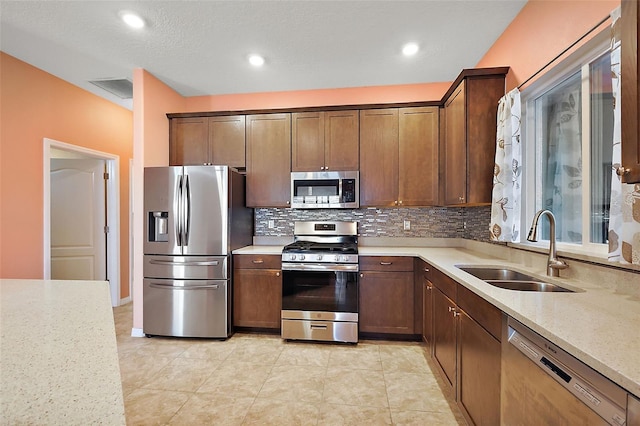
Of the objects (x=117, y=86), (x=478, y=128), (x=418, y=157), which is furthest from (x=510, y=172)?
(x=117, y=86)

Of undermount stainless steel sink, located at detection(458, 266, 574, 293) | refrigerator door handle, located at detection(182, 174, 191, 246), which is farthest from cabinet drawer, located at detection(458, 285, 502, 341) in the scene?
refrigerator door handle, located at detection(182, 174, 191, 246)

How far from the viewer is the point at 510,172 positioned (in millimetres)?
2088

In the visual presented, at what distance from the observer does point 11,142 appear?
2.71m

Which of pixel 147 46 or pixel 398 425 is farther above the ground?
pixel 147 46

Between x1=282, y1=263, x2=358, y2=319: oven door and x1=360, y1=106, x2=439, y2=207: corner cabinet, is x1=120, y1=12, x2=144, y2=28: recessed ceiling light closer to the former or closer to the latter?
x1=360, y1=106, x2=439, y2=207: corner cabinet

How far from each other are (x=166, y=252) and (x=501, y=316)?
2.84 metres

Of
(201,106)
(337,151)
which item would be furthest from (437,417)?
(201,106)

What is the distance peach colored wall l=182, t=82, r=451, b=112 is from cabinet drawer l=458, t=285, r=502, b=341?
2.44 meters

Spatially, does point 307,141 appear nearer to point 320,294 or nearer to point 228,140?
point 228,140

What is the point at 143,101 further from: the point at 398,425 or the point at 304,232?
the point at 398,425

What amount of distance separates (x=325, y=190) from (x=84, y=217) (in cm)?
314

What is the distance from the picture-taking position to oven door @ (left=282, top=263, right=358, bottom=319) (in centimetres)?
284

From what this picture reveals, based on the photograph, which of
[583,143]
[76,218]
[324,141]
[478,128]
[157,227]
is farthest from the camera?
[76,218]

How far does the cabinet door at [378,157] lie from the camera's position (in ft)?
10.3
